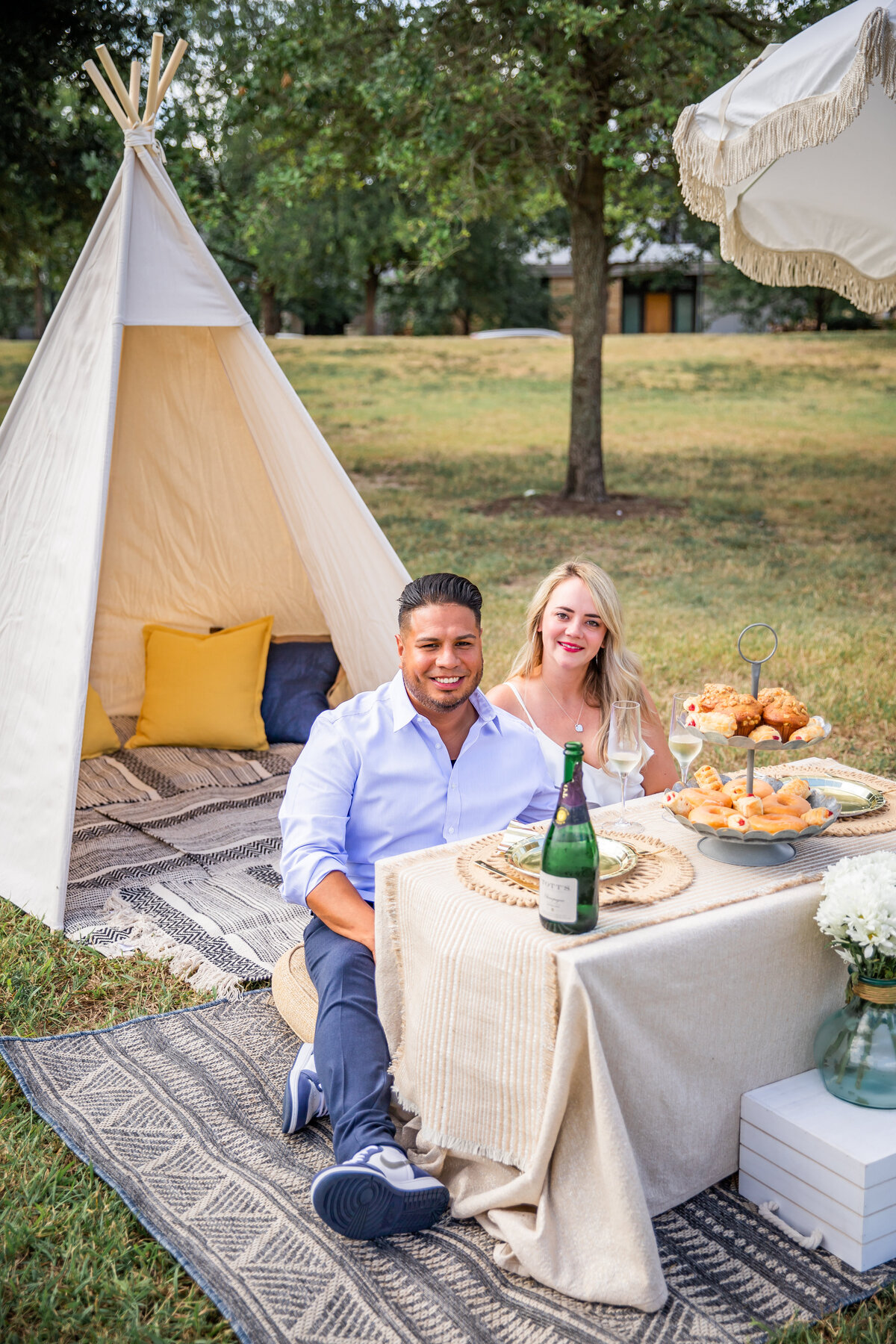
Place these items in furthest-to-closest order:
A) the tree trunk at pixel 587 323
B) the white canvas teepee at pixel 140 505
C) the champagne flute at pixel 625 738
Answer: the tree trunk at pixel 587 323, the white canvas teepee at pixel 140 505, the champagne flute at pixel 625 738

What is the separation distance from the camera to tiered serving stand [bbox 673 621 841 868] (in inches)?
95.1

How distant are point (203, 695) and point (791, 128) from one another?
124 inches

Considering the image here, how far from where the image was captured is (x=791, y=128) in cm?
321

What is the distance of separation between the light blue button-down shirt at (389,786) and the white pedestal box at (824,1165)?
894 millimetres

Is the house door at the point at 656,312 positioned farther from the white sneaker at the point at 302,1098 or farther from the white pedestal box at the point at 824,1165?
the white pedestal box at the point at 824,1165

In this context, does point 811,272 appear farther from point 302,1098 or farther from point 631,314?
point 631,314

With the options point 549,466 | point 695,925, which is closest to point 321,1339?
point 695,925

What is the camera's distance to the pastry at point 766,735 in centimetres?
240

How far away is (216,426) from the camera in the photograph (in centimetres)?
525

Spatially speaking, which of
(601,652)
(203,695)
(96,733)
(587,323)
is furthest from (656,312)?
(601,652)

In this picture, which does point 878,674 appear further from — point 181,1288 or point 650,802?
point 181,1288

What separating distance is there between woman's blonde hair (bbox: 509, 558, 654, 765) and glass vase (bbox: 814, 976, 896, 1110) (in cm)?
112

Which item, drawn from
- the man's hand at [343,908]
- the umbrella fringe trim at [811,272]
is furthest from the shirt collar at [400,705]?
the umbrella fringe trim at [811,272]

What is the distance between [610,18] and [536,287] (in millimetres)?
21097
